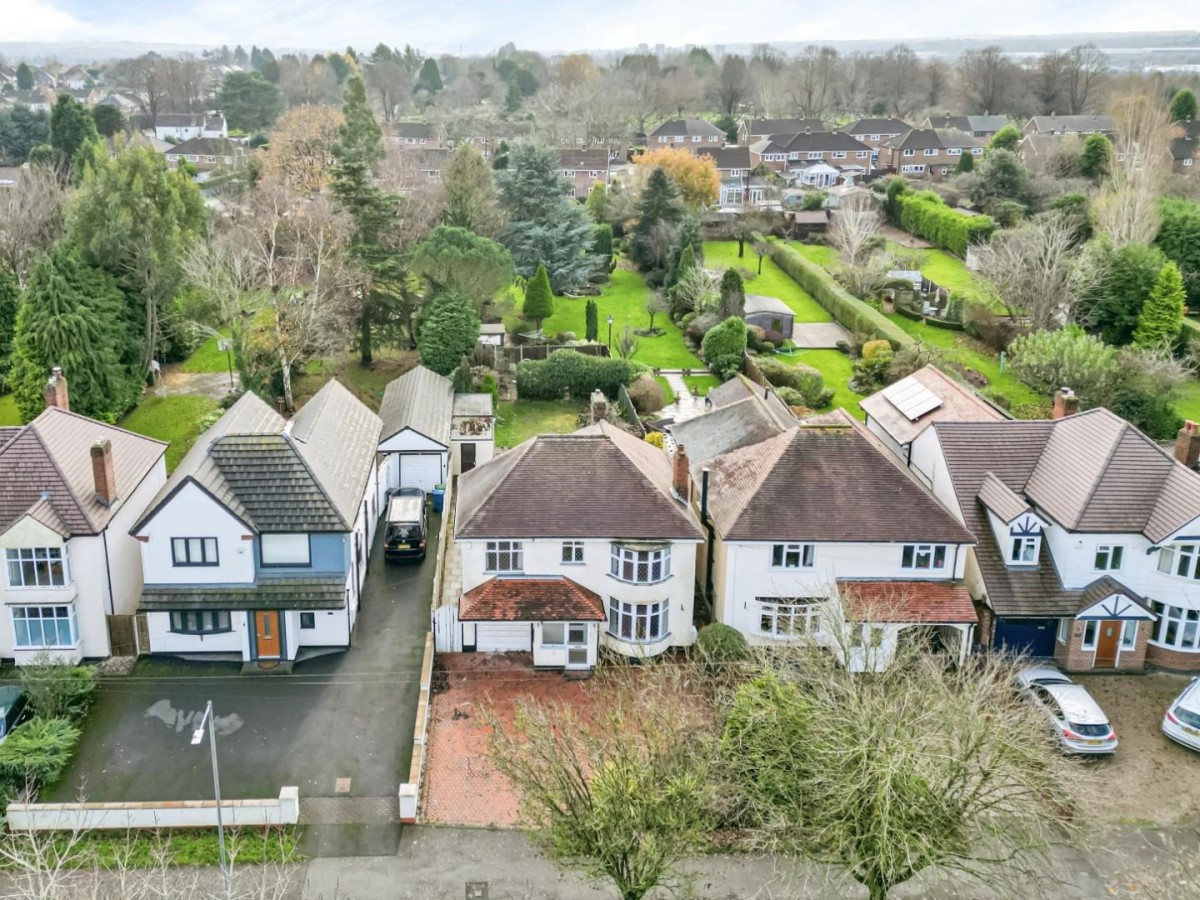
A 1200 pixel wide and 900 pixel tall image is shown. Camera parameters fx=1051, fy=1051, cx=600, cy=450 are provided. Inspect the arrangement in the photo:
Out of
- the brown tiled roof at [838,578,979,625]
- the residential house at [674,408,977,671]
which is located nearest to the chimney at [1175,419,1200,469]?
the residential house at [674,408,977,671]

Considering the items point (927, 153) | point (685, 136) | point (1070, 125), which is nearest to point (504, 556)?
point (927, 153)

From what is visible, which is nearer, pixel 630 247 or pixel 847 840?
pixel 847 840

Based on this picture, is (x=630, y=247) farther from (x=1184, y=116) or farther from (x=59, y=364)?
(x=1184, y=116)

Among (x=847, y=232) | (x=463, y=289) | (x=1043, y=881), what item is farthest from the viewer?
(x=847, y=232)

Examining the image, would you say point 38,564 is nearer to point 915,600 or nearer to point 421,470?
point 421,470

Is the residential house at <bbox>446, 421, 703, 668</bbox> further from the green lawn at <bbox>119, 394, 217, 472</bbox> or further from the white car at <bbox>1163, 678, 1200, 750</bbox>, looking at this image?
the green lawn at <bbox>119, 394, 217, 472</bbox>

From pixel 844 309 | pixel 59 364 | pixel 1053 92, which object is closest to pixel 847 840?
pixel 59 364

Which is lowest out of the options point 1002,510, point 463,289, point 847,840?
point 847,840
